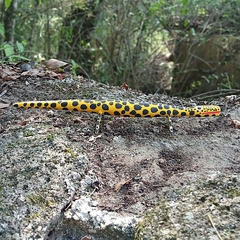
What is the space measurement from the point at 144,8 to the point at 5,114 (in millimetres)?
5620

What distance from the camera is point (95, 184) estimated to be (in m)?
2.77

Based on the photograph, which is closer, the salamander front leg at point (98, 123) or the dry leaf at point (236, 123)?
the salamander front leg at point (98, 123)

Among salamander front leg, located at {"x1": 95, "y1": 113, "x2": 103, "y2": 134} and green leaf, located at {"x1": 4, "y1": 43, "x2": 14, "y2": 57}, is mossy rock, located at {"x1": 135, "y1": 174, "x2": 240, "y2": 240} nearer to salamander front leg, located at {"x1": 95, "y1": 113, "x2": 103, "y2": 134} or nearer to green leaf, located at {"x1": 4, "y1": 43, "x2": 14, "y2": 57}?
salamander front leg, located at {"x1": 95, "y1": 113, "x2": 103, "y2": 134}

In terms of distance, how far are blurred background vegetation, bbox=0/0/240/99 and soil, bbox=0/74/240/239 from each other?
4825 mm

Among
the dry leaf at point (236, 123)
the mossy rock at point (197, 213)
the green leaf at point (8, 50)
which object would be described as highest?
the mossy rock at point (197, 213)

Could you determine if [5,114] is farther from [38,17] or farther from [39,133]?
[38,17]

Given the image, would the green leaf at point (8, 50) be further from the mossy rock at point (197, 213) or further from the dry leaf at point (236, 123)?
the mossy rock at point (197, 213)

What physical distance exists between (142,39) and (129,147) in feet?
19.7

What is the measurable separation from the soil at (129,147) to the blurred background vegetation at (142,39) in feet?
15.8

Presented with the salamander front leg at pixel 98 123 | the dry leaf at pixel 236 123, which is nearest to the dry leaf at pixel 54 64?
the salamander front leg at pixel 98 123

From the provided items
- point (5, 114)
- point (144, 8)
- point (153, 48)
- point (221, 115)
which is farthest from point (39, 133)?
point (153, 48)

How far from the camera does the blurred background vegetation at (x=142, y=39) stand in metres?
8.66

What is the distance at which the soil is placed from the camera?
2709 millimetres

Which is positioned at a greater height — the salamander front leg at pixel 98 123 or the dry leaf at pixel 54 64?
the salamander front leg at pixel 98 123
